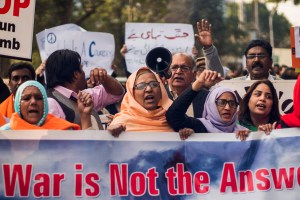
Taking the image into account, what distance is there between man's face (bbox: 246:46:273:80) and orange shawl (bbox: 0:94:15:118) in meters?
2.02

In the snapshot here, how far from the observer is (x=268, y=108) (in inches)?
266

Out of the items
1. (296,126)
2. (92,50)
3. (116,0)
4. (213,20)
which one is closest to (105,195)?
(296,126)

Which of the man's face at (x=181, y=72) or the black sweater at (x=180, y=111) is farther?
the man's face at (x=181, y=72)

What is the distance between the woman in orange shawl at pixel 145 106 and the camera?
247 inches

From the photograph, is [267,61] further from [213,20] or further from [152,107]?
[213,20]

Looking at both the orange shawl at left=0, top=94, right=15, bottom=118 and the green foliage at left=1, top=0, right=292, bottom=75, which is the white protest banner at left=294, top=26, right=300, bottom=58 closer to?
the orange shawl at left=0, top=94, right=15, bottom=118

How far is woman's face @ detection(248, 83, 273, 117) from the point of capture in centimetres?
676

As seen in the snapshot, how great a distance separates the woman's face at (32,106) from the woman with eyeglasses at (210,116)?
0.81 meters

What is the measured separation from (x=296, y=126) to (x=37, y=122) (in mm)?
1639

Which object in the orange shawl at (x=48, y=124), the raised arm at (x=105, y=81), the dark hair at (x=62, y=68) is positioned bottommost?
the orange shawl at (x=48, y=124)

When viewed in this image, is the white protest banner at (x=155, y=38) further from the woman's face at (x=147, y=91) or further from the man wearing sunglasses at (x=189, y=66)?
the woman's face at (x=147, y=91)

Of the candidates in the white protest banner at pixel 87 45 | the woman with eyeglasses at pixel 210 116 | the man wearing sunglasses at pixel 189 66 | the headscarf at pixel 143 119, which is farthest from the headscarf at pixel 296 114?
the white protest banner at pixel 87 45

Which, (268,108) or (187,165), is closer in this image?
(187,165)

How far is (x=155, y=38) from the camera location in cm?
1188
